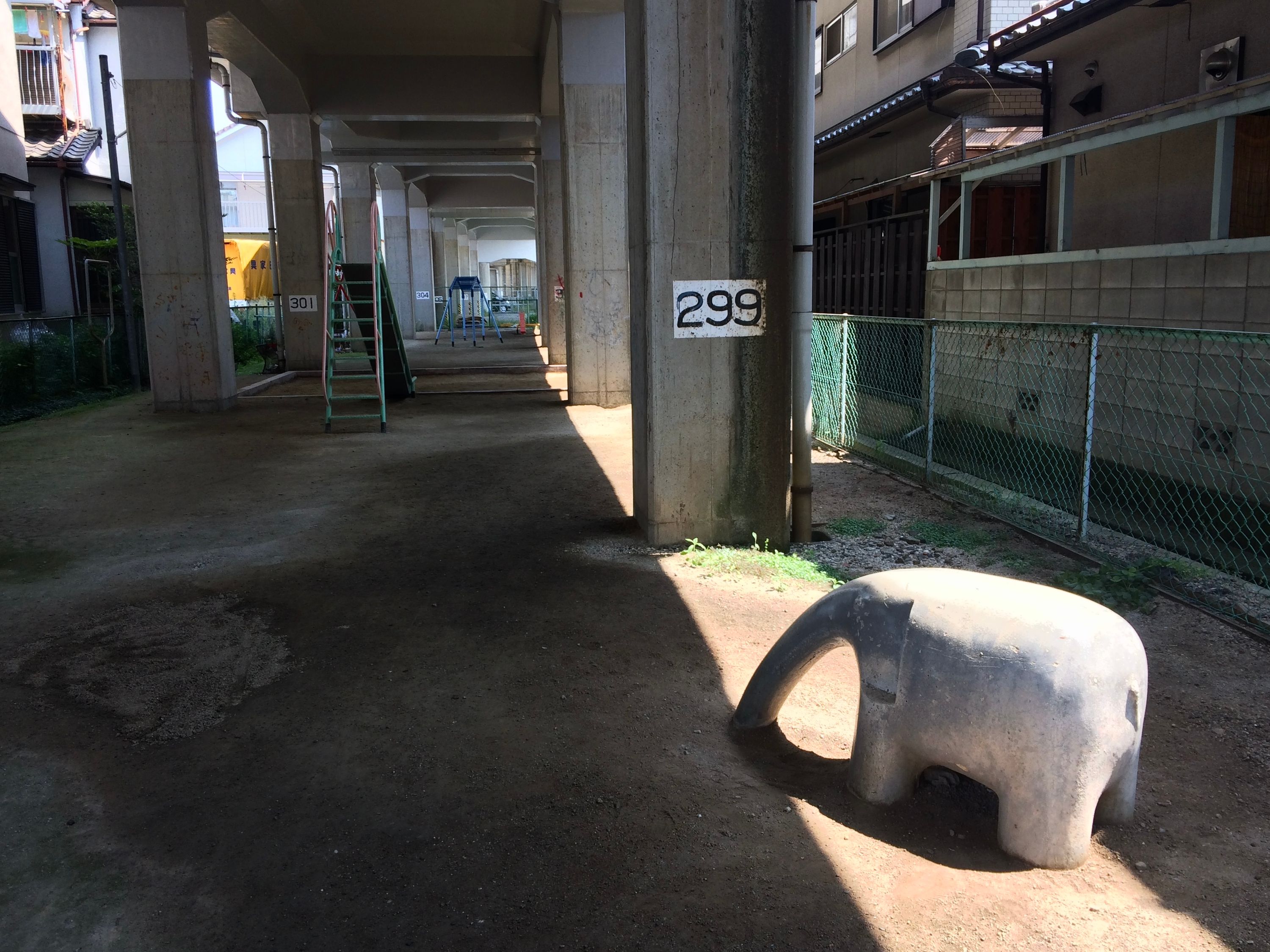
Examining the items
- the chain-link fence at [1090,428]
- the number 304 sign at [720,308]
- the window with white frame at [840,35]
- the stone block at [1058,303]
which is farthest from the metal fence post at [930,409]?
the window with white frame at [840,35]

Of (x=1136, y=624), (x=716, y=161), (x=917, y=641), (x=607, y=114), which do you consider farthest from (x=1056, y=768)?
(x=607, y=114)

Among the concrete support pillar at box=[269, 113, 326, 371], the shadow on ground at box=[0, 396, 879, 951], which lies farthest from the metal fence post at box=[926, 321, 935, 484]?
the concrete support pillar at box=[269, 113, 326, 371]

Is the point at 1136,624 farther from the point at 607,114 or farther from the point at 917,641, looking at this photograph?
the point at 607,114

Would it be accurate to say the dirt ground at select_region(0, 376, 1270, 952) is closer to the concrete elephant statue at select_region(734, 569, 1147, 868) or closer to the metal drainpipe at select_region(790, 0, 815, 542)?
the concrete elephant statue at select_region(734, 569, 1147, 868)

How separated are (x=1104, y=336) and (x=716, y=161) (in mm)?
4390

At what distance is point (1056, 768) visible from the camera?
2814 mm

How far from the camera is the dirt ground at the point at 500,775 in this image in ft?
8.81

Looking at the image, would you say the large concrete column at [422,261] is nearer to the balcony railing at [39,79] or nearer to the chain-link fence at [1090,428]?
the balcony railing at [39,79]

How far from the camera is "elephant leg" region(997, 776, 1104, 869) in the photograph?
284 centimetres

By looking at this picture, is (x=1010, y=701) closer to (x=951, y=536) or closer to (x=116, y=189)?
(x=951, y=536)

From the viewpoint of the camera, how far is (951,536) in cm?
659

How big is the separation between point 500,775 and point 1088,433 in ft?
14.4

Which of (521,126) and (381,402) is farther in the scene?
(521,126)

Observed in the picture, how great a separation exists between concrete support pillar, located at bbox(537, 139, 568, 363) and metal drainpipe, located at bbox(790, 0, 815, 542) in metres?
14.4
